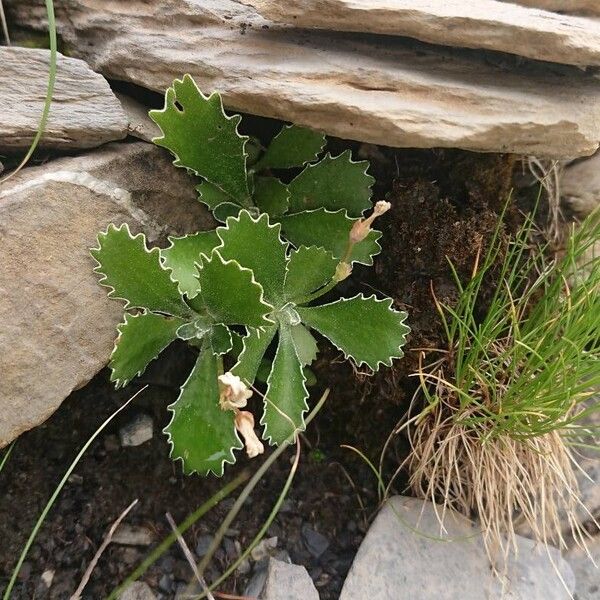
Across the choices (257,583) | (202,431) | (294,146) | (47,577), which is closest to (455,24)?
(294,146)

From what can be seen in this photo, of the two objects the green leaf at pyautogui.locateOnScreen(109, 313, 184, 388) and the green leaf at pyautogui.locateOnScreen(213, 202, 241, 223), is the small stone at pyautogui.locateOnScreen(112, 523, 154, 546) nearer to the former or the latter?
the green leaf at pyautogui.locateOnScreen(109, 313, 184, 388)

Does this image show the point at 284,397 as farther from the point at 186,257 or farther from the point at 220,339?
the point at 186,257

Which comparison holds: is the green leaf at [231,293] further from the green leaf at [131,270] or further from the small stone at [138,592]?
the small stone at [138,592]

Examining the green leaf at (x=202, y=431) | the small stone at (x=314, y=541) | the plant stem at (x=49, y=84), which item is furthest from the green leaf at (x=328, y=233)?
the small stone at (x=314, y=541)

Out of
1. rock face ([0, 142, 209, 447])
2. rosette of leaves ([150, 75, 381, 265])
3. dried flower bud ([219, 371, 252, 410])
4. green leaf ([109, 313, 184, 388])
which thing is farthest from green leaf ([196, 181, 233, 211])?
dried flower bud ([219, 371, 252, 410])

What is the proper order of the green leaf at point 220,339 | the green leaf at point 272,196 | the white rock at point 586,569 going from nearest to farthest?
1. the green leaf at point 220,339
2. the green leaf at point 272,196
3. the white rock at point 586,569
